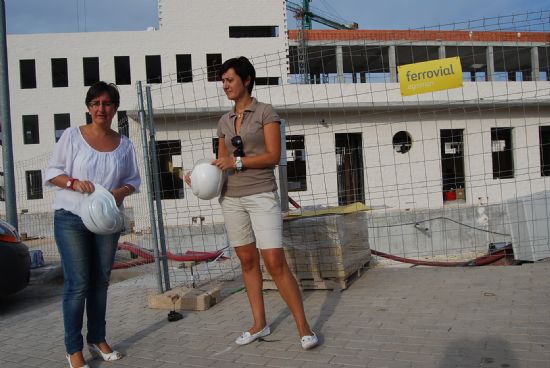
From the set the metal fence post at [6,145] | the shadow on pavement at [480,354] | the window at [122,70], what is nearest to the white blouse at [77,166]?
the shadow on pavement at [480,354]

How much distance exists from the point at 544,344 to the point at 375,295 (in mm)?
1702

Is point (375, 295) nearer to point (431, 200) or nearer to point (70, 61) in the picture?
point (431, 200)

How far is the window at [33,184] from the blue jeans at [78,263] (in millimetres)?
16630

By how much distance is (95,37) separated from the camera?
3027 cm

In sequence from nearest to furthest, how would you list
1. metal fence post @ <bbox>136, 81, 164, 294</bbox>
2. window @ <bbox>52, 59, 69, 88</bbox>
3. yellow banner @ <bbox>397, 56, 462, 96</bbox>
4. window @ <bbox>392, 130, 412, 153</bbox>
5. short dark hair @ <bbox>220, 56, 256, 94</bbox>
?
short dark hair @ <bbox>220, 56, 256, 94</bbox>
metal fence post @ <bbox>136, 81, 164, 294</bbox>
yellow banner @ <bbox>397, 56, 462, 96</bbox>
window @ <bbox>392, 130, 412, 153</bbox>
window @ <bbox>52, 59, 69, 88</bbox>

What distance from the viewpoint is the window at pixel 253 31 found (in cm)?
3203

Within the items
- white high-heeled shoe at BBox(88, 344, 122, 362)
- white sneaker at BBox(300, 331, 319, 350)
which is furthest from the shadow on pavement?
white high-heeled shoe at BBox(88, 344, 122, 362)

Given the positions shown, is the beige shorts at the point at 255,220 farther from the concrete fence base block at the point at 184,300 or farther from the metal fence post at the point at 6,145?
the metal fence post at the point at 6,145

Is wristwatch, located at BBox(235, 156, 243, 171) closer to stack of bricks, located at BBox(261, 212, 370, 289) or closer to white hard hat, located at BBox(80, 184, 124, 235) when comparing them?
white hard hat, located at BBox(80, 184, 124, 235)

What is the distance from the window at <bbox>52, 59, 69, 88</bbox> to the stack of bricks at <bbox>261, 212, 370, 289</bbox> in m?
29.7

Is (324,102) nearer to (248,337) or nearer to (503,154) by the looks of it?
(503,154)

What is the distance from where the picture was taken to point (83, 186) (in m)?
2.89

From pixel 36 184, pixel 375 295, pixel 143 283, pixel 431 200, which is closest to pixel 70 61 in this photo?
pixel 36 184

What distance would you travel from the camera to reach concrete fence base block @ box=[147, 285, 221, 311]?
14.5ft
